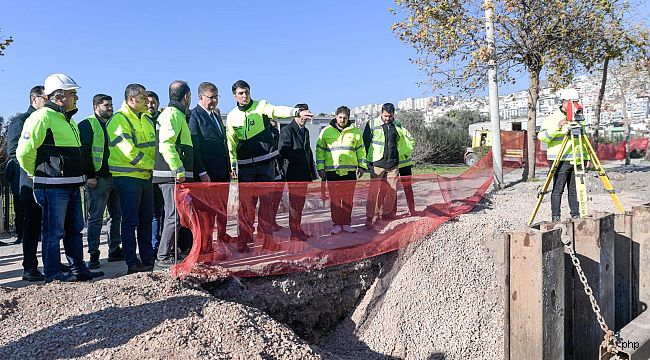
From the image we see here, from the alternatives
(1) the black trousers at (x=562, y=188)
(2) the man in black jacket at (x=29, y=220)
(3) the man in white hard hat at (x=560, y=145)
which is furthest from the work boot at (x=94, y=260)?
(1) the black trousers at (x=562, y=188)

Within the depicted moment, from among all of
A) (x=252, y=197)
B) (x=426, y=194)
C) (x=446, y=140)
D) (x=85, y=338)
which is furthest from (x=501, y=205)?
(x=446, y=140)

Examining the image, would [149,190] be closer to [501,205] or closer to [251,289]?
[251,289]

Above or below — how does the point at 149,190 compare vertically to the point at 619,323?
above

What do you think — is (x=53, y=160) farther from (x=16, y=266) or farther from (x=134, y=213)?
(x=16, y=266)

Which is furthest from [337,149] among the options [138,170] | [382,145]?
[138,170]

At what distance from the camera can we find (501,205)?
889 centimetres

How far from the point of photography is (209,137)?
555 centimetres

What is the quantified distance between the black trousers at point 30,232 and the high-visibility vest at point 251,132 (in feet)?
6.86

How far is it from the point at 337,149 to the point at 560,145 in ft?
9.38

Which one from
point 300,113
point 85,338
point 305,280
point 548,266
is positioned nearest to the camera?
point 548,266

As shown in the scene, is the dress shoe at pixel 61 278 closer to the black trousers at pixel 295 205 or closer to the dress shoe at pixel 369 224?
the black trousers at pixel 295 205

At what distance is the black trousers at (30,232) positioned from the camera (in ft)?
17.4

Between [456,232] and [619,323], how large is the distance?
221 centimetres

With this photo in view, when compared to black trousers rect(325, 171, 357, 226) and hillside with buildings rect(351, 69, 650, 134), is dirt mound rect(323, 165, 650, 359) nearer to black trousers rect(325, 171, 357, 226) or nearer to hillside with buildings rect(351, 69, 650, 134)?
black trousers rect(325, 171, 357, 226)
